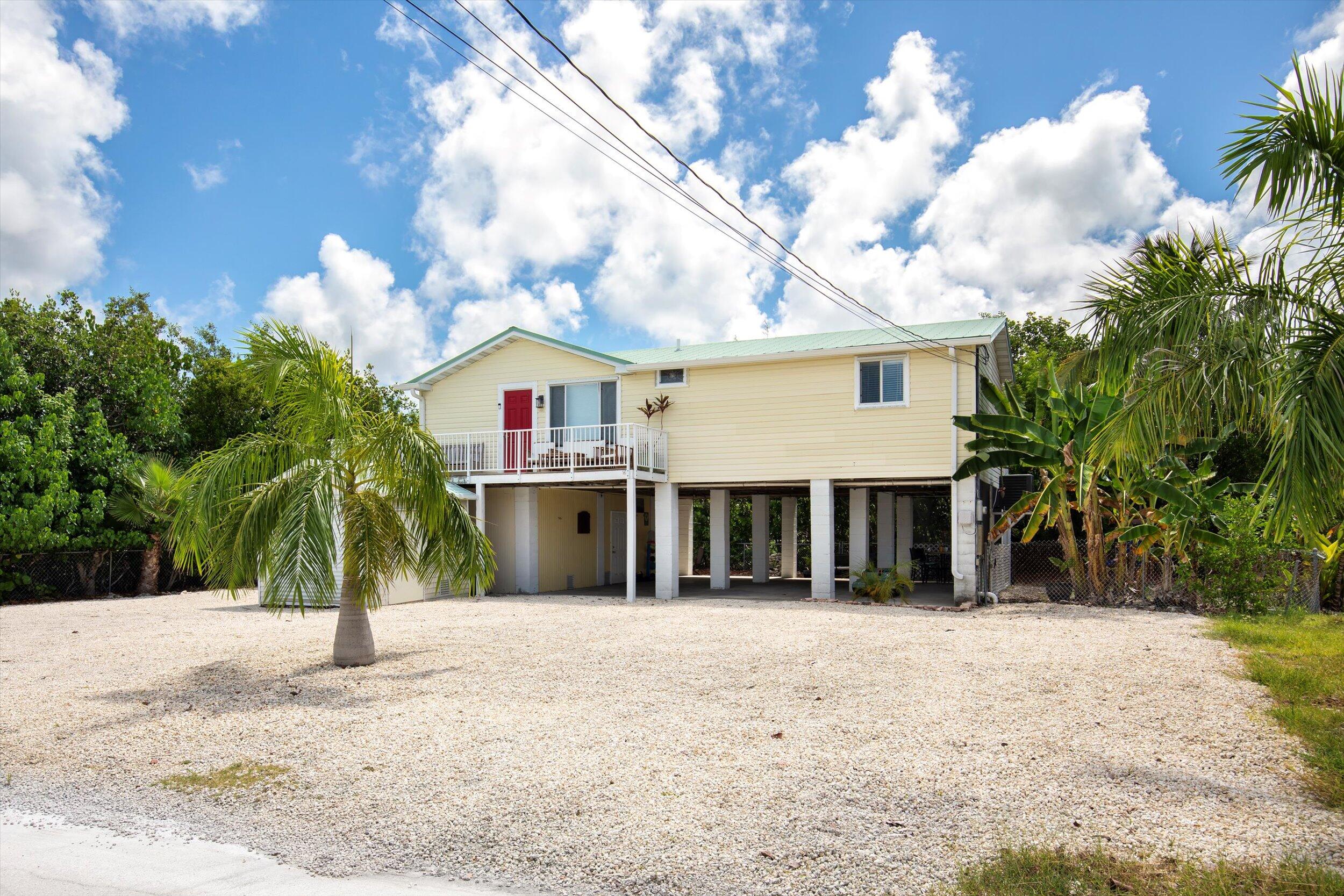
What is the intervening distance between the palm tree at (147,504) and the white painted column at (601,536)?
31.9ft

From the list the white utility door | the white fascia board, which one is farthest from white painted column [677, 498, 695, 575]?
the white fascia board

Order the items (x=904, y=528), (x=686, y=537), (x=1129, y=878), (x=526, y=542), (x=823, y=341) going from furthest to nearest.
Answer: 1. (x=686, y=537)
2. (x=904, y=528)
3. (x=526, y=542)
4. (x=823, y=341)
5. (x=1129, y=878)

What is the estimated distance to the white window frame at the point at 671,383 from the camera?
61.7 ft

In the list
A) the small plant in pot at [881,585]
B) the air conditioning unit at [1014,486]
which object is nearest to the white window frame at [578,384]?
the small plant in pot at [881,585]

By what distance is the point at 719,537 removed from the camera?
21078 millimetres

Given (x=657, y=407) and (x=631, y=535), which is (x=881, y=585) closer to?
(x=631, y=535)

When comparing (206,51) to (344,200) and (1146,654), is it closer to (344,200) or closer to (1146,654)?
(344,200)

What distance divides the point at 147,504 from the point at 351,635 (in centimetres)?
1315

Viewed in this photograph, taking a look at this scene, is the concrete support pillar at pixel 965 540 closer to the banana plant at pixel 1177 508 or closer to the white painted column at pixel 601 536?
the banana plant at pixel 1177 508

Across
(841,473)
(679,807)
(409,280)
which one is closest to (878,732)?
(679,807)

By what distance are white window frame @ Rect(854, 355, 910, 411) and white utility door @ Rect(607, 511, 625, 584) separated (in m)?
8.55

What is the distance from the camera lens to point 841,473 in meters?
17.4

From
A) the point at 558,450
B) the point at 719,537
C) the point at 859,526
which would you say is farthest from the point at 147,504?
the point at 859,526

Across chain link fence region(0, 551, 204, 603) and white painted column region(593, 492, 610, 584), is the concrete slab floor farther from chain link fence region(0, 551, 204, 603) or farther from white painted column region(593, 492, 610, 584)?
chain link fence region(0, 551, 204, 603)
